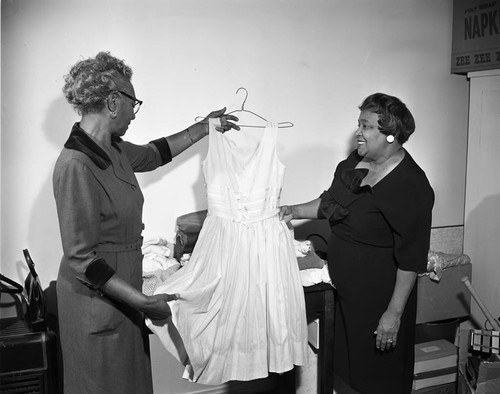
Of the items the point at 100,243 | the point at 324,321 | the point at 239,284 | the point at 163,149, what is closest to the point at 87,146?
the point at 100,243

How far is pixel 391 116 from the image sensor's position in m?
2.00

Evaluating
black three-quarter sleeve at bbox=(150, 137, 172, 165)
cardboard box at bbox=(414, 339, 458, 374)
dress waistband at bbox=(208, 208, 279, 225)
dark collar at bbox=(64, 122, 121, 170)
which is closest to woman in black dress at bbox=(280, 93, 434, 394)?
dress waistband at bbox=(208, 208, 279, 225)

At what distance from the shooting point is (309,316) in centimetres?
229

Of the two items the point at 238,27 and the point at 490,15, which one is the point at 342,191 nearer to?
the point at 238,27

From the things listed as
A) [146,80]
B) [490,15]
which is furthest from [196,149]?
[490,15]

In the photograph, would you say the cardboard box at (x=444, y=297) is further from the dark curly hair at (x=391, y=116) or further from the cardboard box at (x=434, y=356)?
the dark curly hair at (x=391, y=116)

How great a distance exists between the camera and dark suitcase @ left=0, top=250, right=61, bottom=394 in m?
1.87

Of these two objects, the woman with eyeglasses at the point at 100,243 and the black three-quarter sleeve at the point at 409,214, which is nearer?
the woman with eyeglasses at the point at 100,243

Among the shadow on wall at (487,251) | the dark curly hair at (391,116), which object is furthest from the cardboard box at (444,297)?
the dark curly hair at (391,116)

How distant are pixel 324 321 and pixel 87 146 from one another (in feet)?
3.92

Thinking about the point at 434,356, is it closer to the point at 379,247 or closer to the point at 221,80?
the point at 379,247

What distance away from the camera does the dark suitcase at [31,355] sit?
1870mm

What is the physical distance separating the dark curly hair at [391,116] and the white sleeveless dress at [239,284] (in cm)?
40

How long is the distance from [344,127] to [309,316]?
1.05 m
